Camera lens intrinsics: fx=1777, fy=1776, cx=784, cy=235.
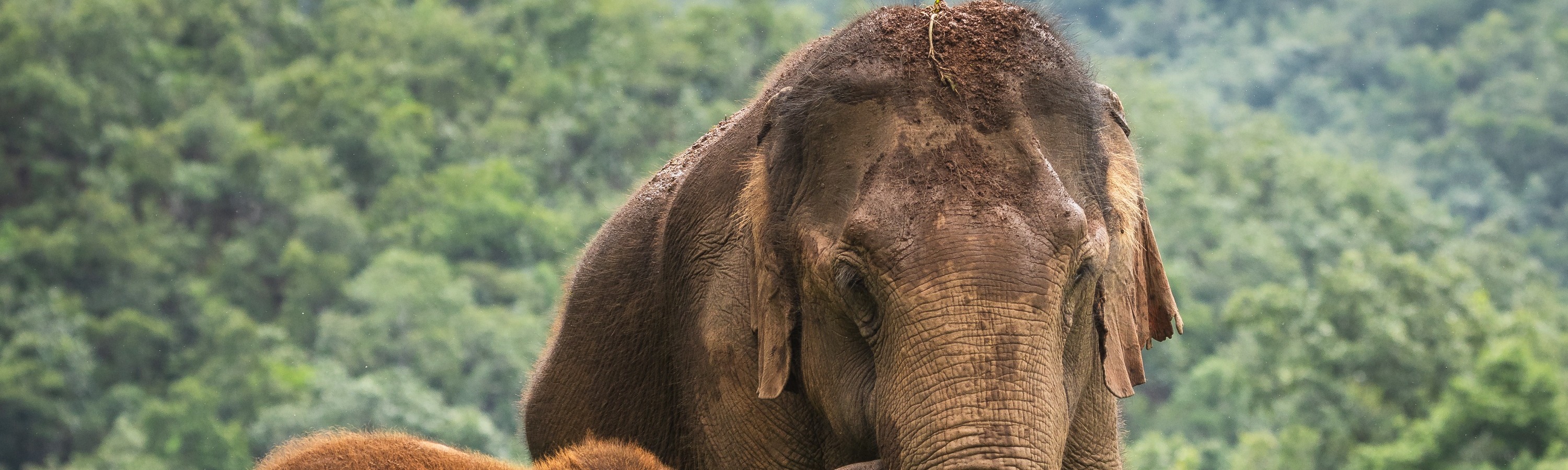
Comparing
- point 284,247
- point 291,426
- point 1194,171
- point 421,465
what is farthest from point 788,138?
point 1194,171

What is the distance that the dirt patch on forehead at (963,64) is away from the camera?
4.25 metres

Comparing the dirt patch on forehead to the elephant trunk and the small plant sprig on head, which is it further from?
the elephant trunk

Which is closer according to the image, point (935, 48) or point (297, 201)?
point (935, 48)

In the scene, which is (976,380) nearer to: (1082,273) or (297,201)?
(1082,273)

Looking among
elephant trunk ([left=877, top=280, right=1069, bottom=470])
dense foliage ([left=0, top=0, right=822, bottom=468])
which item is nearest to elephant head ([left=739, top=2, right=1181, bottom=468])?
elephant trunk ([left=877, top=280, right=1069, bottom=470])

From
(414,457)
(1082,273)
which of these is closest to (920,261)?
(1082,273)

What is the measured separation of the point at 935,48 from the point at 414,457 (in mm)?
1962

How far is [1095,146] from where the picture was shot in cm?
450

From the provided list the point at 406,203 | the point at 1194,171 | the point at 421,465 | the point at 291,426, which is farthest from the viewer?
the point at 1194,171

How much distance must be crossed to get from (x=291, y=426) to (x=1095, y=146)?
1678 inches

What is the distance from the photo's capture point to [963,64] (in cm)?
431

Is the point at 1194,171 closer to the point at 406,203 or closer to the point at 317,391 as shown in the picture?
the point at 406,203

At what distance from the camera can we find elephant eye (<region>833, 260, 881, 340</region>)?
13.7 feet

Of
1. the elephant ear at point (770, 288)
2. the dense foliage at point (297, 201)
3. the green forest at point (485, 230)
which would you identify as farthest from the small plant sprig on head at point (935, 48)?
the dense foliage at point (297, 201)
